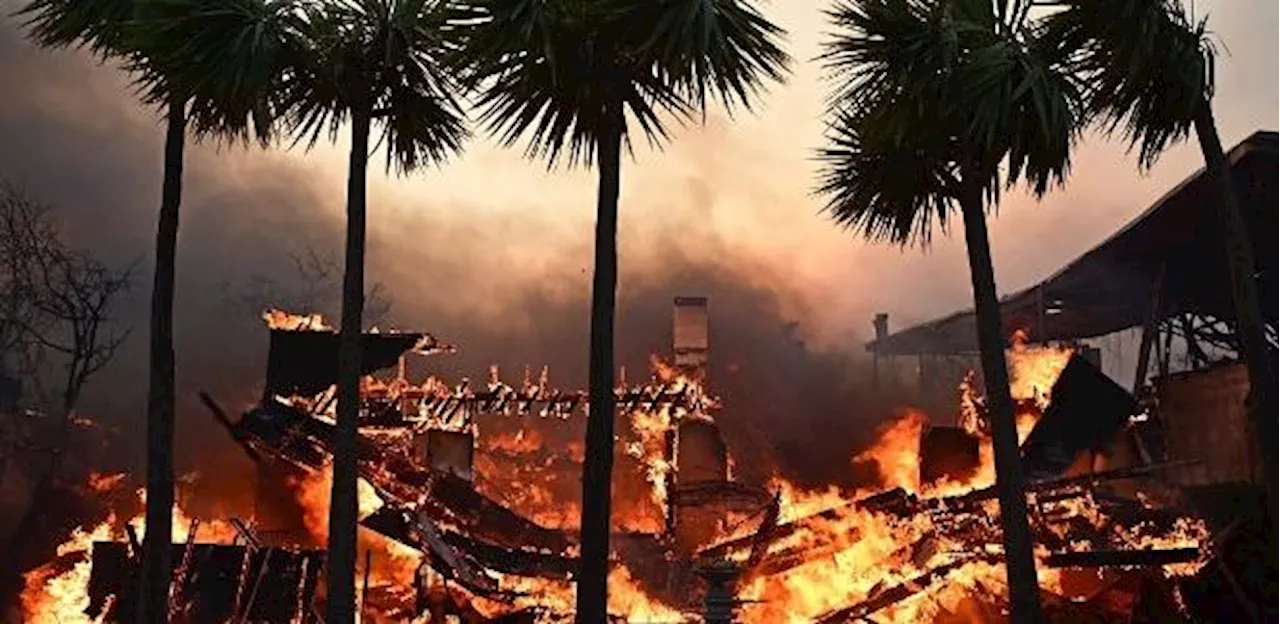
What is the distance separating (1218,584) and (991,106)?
783cm

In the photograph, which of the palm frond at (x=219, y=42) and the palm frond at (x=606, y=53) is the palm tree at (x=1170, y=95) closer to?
the palm frond at (x=606, y=53)

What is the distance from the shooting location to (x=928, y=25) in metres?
10.7

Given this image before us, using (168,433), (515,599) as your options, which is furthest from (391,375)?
(168,433)

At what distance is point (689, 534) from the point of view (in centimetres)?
→ 2356

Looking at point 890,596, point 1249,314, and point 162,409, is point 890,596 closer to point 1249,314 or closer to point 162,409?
point 1249,314

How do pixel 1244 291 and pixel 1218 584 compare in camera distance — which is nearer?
pixel 1244 291

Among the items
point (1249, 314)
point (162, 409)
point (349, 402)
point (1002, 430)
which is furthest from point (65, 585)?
point (1249, 314)

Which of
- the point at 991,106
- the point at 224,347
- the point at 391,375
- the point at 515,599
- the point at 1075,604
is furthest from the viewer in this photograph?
the point at 391,375

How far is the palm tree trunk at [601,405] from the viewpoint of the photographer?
912 centimetres

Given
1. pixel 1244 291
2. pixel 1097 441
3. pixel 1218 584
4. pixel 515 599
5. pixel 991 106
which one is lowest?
pixel 515 599

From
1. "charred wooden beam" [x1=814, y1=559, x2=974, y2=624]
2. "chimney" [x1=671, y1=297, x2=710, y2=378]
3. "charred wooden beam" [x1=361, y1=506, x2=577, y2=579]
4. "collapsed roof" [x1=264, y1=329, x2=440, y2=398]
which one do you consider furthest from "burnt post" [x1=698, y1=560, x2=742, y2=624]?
"chimney" [x1=671, y1=297, x2=710, y2=378]

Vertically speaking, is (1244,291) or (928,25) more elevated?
(928,25)

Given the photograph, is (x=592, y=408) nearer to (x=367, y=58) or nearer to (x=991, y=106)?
(x=367, y=58)

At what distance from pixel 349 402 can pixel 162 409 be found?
299cm
